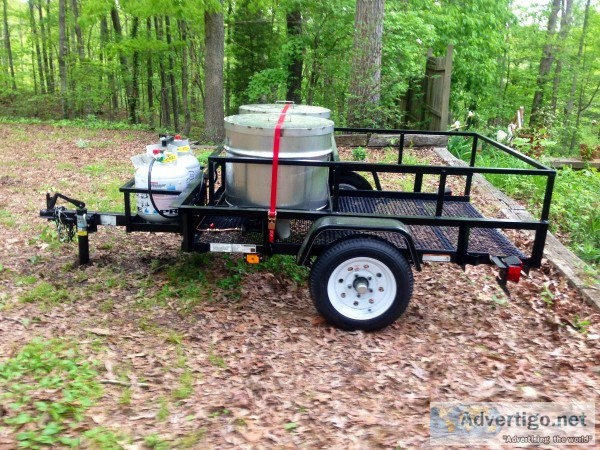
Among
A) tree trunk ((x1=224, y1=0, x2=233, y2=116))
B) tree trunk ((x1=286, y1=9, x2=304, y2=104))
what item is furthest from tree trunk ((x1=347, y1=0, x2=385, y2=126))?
tree trunk ((x1=224, y1=0, x2=233, y2=116))

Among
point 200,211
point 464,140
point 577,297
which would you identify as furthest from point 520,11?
point 200,211

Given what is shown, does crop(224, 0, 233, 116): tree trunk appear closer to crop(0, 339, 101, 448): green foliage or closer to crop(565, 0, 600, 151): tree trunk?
crop(565, 0, 600, 151): tree trunk

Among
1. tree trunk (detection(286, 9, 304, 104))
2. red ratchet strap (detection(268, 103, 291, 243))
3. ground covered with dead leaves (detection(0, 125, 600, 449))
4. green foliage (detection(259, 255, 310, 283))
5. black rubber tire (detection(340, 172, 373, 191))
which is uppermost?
A: tree trunk (detection(286, 9, 304, 104))

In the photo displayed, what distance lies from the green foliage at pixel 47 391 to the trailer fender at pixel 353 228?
62.9 inches

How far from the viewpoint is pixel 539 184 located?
24.3ft

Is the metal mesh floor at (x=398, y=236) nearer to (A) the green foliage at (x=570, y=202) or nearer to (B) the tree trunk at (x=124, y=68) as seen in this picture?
(A) the green foliage at (x=570, y=202)

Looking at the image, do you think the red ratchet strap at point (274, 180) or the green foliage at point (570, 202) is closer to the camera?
the red ratchet strap at point (274, 180)

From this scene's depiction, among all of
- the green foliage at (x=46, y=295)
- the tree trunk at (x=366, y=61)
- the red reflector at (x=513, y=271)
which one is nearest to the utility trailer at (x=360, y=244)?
the red reflector at (x=513, y=271)

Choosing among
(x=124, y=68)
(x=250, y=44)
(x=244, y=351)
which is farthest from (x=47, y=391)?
(x=124, y=68)

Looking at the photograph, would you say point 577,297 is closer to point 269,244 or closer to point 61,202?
point 269,244

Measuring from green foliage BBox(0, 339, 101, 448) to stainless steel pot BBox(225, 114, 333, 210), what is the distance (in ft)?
5.48

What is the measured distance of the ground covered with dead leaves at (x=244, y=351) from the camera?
9.50 feet

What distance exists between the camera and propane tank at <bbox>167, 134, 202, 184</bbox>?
4.58m

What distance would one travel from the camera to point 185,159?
15.2ft
